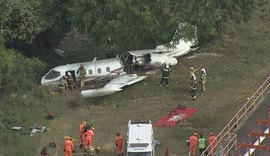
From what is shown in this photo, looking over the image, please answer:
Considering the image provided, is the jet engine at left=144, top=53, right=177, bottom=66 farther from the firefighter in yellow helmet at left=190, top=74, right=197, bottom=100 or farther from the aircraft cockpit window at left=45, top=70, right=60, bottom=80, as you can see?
the aircraft cockpit window at left=45, top=70, right=60, bottom=80

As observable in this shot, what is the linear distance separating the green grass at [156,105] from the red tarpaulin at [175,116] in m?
0.37

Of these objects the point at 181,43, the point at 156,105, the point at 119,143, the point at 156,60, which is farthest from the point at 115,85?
the point at 119,143

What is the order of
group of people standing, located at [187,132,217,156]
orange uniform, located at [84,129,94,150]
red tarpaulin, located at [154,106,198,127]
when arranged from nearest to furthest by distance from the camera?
1. group of people standing, located at [187,132,217,156]
2. orange uniform, located at [84,129,94,150]
3. red tarpaulin, located at [154,106,198,127]

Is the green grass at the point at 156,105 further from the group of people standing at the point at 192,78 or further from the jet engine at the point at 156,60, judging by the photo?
the jet engine at the point at 156,60

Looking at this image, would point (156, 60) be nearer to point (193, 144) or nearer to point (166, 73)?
point (166, 73)

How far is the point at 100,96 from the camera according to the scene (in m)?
38.1

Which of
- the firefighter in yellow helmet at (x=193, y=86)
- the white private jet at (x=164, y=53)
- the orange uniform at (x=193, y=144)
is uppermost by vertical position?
the white private jet at (x=164, y=53)

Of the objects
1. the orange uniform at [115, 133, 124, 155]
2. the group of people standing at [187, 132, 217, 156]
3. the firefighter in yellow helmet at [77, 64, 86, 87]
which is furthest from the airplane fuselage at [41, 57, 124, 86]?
the group of people standing at [187, 132, 217, 156]

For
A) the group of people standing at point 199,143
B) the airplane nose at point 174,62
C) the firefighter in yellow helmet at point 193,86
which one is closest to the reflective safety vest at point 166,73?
the firefighter in yellow helmet at point 193,86

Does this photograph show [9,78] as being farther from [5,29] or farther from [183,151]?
[183,151]

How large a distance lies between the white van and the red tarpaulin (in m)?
4.77

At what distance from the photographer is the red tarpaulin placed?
34612 mm

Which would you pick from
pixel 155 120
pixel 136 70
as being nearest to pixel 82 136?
pixel 155 120

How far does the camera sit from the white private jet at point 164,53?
137ft
